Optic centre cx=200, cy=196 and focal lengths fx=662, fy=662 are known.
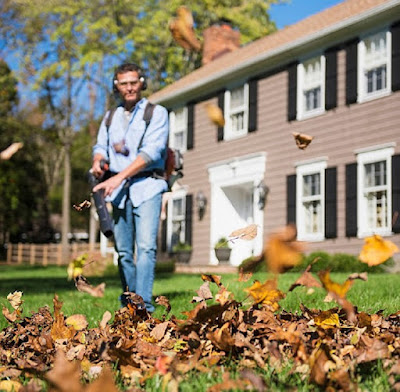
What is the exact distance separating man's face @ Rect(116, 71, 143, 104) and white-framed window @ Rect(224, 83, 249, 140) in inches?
466

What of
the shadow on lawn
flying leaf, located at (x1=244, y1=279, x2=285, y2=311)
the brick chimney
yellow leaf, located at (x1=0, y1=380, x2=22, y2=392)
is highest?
the brick chimney

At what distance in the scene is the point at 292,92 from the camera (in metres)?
14.9

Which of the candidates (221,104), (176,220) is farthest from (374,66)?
(176,220)

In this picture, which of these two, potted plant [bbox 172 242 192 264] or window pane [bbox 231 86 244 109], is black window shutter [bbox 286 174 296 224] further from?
potted plant [bbox 172 242 192 264]

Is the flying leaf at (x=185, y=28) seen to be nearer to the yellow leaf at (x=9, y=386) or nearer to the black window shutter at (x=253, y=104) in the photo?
the yellow leaf at (x=9, y=386)

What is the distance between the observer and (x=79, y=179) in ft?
136

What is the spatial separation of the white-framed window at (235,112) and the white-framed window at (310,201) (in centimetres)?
273

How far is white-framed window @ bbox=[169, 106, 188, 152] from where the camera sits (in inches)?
747

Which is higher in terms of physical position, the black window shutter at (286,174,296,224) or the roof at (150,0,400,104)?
the roof at (150,0,400,104)

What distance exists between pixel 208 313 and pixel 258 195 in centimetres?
1298

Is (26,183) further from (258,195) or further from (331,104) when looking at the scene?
(331,104)

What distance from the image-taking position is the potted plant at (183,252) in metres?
17.8

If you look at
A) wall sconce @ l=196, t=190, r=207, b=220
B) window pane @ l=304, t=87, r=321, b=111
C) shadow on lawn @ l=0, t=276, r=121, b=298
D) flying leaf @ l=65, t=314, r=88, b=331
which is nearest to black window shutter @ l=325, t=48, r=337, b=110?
window pane @ l=304, t=87, r=321, b=111

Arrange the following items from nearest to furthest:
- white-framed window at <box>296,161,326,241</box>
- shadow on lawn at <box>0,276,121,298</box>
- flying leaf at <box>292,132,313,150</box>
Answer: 1. flying leaf at <box>292,132,313,150</box>
2. shadow on lawn at <box>0,276,121,298</box>
3. white-framed window at <box>296,161,326,241</box>
